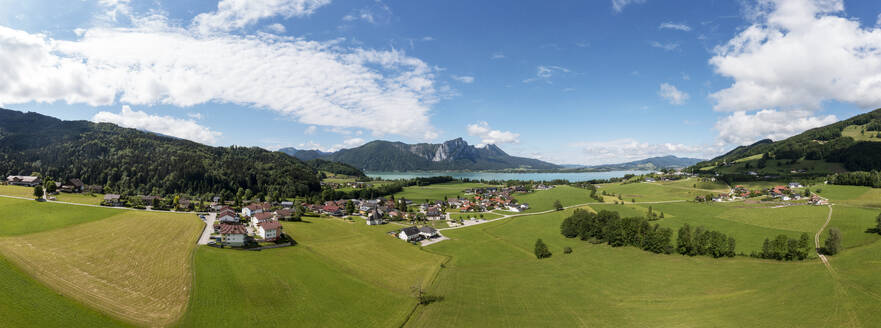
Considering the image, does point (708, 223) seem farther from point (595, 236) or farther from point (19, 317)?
point (19, 317)

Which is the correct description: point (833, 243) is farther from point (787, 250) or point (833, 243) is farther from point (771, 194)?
point (771, 194)

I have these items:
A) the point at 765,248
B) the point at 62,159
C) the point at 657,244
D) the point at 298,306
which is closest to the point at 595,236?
the point at 657,244

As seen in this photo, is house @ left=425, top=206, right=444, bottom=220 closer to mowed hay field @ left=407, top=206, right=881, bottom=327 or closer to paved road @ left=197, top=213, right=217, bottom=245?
mowed hay field @ left=407, top=206, right=881, bottom=327

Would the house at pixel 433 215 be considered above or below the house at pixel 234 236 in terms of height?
below

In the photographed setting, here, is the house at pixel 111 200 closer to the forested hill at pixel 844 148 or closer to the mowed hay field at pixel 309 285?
the mowed hay field at pixel 309 285

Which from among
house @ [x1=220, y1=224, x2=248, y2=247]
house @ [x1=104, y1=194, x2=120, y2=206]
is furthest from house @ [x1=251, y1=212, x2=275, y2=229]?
house @ [x1=104, y1=194, x2=120, y2=206]

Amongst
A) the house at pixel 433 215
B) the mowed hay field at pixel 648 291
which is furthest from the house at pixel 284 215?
the mowed hay field at pixel 648 291
